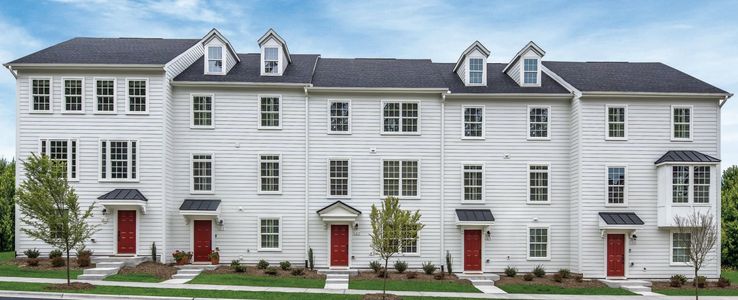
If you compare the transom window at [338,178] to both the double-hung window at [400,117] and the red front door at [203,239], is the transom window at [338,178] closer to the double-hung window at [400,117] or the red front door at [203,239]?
the double-hung window at [400,117]

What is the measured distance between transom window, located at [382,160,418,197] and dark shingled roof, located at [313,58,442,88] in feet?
13.2

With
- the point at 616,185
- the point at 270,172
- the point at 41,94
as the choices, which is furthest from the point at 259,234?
the point at 616,185

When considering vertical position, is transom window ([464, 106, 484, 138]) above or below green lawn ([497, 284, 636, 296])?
above

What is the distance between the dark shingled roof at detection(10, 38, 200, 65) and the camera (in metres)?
27.0

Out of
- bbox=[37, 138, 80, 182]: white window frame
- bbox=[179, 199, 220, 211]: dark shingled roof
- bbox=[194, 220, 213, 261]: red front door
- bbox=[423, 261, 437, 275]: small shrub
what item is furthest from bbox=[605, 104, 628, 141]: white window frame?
bbox=[37, 138, 80, 182]: white window frame

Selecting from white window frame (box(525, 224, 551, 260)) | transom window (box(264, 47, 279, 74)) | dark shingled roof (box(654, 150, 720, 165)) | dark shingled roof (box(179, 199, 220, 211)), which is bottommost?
white window frame (box(525, 224, 551, 260))

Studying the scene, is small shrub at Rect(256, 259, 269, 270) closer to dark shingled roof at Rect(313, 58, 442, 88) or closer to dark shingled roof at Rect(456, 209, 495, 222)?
dark shingled roof at Rect(313, 58, 442, 88)

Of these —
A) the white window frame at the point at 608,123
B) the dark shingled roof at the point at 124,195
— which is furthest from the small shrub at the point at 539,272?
the dark shingled roof at the point at 124,195

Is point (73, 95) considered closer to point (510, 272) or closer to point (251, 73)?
point (251, 73)

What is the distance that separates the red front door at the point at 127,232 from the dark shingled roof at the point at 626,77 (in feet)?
75.7

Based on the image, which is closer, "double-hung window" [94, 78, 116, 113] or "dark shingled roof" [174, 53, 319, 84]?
"double-hung window" [94, 78, 116, 113]

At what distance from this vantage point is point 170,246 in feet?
90.0

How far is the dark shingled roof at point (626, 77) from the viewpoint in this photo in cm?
2805

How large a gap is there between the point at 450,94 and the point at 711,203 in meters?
13.7
